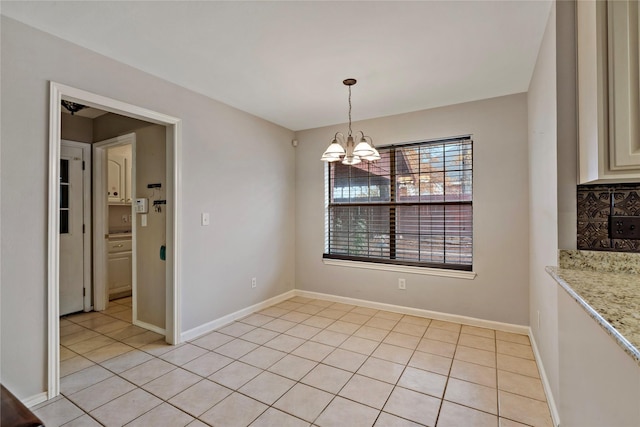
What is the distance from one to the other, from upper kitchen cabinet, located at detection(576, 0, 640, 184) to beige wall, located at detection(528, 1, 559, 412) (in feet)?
1.14

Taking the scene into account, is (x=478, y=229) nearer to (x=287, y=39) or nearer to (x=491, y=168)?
(x=491, y=168)

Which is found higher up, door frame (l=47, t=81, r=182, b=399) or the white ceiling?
the white ceiling

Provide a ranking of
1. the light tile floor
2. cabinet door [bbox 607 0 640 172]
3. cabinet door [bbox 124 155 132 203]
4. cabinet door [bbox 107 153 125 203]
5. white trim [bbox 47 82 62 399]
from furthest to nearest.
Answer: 1. cabinet door [bbox 124 155 132 203]
2. cabinet door [bbox 107 153 125 203]
3. white trim [bbox 47 82 62 399]
4. the light tile floor
5. cabinet door [bbox 607 0 640 172]

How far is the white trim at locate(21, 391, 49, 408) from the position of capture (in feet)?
6.17

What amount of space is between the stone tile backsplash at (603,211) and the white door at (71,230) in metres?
4.89

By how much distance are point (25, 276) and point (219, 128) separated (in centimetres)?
206

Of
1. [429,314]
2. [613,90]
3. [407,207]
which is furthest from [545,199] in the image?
[429,314]

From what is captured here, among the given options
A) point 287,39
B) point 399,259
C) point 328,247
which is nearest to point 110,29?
point 287,39

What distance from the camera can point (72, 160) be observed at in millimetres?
3619

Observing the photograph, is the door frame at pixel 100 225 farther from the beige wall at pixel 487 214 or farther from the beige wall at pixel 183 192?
the beige wall at pixel 487 214

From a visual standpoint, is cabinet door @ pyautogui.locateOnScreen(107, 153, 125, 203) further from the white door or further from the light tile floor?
the light tile floor

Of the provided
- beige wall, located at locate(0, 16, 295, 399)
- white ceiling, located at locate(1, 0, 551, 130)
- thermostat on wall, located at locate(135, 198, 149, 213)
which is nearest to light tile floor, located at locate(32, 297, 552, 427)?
beige wall, located at locate(0, 16, 295, 399)

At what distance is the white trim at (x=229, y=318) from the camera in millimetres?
2931

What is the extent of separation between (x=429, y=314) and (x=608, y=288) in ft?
7.97
